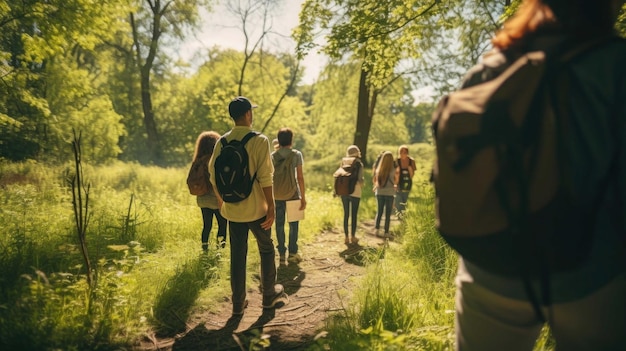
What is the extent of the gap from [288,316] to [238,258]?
2.84 ft

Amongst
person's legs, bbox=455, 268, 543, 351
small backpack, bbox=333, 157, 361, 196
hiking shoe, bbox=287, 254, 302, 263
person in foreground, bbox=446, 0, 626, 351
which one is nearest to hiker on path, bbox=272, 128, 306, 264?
hiking shoe, bbox=287, 254, 302, 263

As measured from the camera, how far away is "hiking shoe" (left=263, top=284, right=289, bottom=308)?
390cm

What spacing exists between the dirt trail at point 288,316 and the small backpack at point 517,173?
167 centimetres

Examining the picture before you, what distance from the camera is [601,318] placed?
3.22 ft

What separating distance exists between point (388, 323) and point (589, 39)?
2.58m

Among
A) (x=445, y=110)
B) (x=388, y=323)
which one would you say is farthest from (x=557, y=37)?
(x=388, y=323)

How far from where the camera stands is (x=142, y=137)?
32.5 m

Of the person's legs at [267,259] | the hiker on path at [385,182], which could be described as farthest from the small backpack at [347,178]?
the person's legs at [267,259]

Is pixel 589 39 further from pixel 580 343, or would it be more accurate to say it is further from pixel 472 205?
pixel 580 343

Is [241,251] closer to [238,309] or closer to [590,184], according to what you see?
[238,309]

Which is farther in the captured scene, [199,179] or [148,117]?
[148,117]

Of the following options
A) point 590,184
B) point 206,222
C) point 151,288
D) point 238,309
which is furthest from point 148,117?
point 590,184

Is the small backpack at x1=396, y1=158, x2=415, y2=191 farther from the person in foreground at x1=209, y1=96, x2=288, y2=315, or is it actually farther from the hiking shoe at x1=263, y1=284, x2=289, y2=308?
the person in foreground at x1=209, y1=96, x2=288, y2=315

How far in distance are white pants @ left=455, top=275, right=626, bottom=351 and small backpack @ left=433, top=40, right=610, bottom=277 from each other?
0.13 metres
